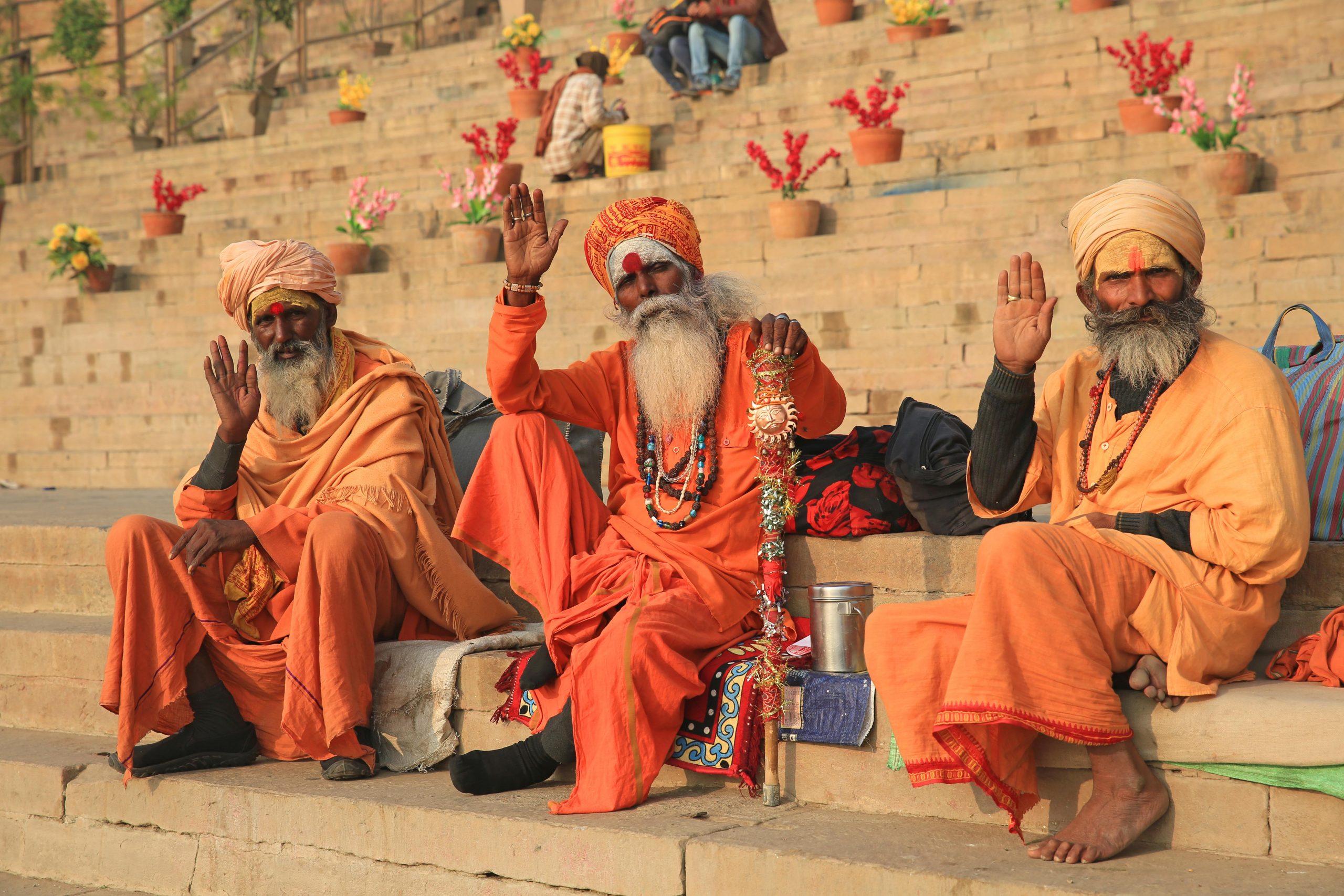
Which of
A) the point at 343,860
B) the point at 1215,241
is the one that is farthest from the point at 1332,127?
the point at 343,860

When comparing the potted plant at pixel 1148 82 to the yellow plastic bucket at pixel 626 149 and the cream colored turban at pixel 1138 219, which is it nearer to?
the yellow plastic bucket at pixel 626 149

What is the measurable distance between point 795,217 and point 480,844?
642 cm

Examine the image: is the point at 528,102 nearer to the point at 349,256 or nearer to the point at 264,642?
the point at 349,256

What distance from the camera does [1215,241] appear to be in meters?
7.64

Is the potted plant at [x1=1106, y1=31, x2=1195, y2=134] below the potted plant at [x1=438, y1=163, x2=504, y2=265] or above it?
above

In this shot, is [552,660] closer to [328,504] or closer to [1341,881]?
[328,504]

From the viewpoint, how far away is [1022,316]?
3.39m

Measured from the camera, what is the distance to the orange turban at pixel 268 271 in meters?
4.72

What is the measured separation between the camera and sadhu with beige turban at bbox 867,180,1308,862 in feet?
9.93

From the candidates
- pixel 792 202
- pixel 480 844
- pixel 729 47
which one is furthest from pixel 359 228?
pixel 480 844

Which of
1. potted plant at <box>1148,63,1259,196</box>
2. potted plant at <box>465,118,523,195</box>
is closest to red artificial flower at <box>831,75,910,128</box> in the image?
potted plant at <box>1148,63,1259,196</box>

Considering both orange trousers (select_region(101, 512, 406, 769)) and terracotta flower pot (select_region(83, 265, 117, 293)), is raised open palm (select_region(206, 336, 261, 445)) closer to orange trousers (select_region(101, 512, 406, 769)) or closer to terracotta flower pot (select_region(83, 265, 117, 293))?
orange trousers (select_region(101, 512, 406, 769))

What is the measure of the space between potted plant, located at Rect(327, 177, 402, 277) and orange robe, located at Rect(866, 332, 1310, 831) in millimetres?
8208

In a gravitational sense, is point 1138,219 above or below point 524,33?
below
